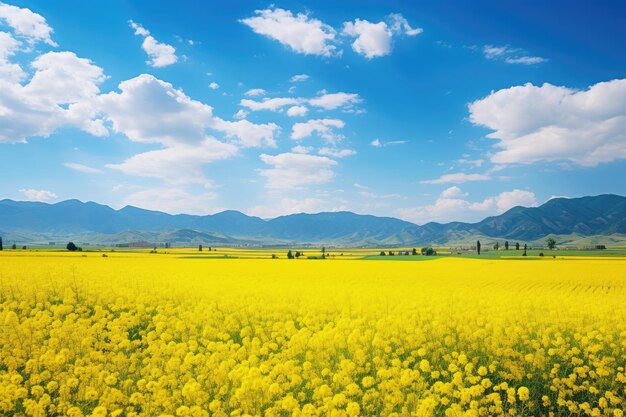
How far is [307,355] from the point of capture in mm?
10023

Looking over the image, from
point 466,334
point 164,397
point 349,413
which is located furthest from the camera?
point 466,334

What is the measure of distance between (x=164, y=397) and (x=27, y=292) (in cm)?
1328

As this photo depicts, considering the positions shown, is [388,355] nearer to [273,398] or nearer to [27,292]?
[273,398]

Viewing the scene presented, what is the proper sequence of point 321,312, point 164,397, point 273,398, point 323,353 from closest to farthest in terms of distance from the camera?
point 164,397, point 273,398, point 323,353, point 321,312

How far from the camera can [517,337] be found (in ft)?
41.2

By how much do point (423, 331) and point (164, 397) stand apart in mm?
7575

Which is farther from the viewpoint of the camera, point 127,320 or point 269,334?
point 127,320

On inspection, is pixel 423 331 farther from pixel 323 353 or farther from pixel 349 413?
pixel 349 413

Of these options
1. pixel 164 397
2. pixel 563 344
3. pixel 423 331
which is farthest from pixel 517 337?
pixel 164 397

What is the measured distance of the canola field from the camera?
8.08 m

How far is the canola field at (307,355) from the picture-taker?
26.5ft

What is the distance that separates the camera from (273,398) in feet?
27.6

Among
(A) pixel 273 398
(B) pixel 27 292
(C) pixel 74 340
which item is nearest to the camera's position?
(A) pixel 273 398

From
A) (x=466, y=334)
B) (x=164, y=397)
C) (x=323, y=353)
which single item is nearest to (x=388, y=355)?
(x=323, y=353)
